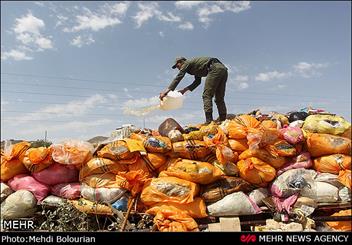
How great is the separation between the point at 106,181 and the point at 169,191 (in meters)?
0.71

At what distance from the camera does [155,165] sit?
14.0 ft

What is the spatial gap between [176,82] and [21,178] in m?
2.27

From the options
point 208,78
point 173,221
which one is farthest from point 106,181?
point 208,78

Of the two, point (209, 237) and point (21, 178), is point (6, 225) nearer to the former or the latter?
point (21, 178)

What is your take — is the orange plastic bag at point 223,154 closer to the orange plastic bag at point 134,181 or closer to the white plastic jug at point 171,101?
the orange plastic bag at point 134,181

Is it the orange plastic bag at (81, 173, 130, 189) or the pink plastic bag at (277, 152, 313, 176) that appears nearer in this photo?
the orange plastic bag at (81, 173, 130, 189)

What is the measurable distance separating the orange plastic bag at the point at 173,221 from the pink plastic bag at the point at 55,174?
1169 millimetres

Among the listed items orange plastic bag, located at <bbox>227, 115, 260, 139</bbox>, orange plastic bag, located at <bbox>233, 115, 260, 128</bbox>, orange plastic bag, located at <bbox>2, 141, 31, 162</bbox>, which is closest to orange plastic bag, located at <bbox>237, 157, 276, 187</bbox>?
orange plastic bag, located at <bbox>227, 115, 260, 139</bbox>

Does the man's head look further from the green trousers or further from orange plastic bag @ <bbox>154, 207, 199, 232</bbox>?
orange plastic bag @ <bbox>154, 207, 199, 232</bbox>

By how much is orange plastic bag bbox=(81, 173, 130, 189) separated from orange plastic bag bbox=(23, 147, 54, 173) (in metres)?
0.48

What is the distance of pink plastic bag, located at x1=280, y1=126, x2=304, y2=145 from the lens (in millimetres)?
4328

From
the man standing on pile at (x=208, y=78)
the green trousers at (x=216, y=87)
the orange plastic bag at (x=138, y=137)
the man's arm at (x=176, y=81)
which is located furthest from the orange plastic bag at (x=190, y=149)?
the man's arm at (x=176, y=81)

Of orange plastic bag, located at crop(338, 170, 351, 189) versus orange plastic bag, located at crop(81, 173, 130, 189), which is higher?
orange plastic bag, located at crop(338, 170, 351, 189)

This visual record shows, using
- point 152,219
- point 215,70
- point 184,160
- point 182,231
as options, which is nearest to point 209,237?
point 182,231
